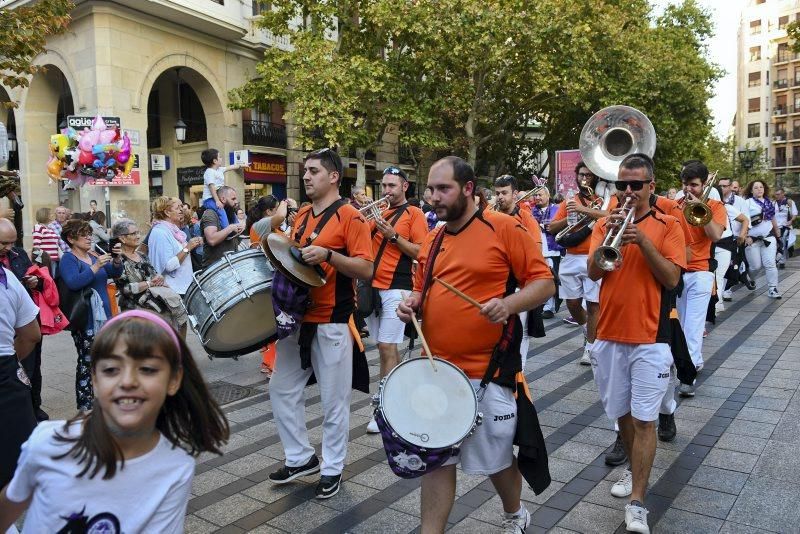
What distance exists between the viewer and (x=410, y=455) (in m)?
2.88

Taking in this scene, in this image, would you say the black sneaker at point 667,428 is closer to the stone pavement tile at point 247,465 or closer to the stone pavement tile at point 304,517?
the stone pavement tile at point 304,517

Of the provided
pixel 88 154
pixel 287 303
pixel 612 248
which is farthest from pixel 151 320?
pixel 88 154

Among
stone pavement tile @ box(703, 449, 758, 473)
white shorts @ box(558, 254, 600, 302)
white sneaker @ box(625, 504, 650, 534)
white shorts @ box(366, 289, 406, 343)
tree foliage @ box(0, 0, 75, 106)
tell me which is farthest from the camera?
tree foliage @ box(0, 0, 75, 106)

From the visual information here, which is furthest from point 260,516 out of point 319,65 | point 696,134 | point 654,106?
point 696,134

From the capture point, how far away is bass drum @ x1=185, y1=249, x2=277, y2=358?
4344 mm

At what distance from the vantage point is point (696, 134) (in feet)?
101

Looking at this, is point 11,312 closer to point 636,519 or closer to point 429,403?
point 429,403

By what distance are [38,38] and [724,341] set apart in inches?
408

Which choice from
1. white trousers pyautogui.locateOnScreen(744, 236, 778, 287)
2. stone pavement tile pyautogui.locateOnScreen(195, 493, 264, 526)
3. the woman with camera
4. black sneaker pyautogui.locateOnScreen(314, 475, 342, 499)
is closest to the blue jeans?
the woman with camera

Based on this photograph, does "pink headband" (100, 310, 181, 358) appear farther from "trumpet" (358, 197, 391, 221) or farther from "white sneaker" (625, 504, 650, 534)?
"trumpet" (358, 197, 391, 221)

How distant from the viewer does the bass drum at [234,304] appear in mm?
4344

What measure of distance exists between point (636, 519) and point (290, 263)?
8.08 ft

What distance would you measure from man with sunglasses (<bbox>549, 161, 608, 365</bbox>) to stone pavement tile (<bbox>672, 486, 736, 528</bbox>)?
220 centimetres

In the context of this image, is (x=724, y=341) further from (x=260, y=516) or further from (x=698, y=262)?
(x=260, y=516)
